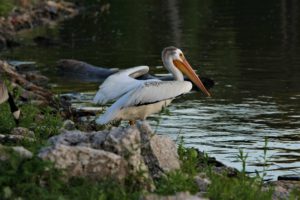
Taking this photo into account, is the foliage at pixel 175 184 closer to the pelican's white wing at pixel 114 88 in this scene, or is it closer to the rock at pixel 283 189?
the rock at pixel 283 189

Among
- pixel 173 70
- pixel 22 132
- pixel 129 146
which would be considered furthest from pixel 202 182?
Answer: pixel 173 70

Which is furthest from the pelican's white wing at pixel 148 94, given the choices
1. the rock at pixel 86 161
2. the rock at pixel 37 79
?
the rock at pixel 37 79

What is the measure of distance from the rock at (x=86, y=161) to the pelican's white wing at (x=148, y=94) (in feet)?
10.6

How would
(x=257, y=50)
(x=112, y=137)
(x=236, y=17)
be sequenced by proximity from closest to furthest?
(x=112, y=137), (x=257, y=50), (x=236, y=17)

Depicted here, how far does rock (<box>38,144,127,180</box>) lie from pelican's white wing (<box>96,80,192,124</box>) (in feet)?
10.6

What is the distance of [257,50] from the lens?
31.2m

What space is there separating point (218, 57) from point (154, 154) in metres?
20.2

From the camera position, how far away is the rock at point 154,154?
912cm

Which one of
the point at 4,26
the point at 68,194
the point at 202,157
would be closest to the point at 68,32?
the point at 4,26

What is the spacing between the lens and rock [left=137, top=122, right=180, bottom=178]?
9117 millimetres

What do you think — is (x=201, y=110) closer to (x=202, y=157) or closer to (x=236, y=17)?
(x=202, y=157)

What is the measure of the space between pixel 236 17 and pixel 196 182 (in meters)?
34.6

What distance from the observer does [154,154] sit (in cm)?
918

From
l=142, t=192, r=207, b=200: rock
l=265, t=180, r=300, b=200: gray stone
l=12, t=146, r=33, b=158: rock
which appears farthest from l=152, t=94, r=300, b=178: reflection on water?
l=12, t=146, r=33, b=158: rock
